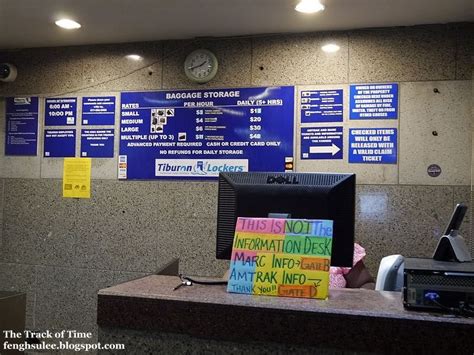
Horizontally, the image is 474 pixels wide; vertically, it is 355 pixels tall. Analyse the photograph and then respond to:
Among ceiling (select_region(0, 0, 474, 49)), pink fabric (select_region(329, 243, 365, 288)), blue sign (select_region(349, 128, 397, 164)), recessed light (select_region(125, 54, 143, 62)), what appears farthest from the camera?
recessed light (select_region(125, 54, 143, 62))

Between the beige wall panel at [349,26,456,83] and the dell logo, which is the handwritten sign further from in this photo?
the beige wall panel at [349,26,456,83]

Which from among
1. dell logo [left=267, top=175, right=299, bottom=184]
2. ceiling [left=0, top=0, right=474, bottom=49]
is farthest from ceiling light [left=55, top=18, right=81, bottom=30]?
dell logo [left=267, top=175, right=299, bottom=184]

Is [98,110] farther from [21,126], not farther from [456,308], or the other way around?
[456,308]

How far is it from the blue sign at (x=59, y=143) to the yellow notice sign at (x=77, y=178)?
8cm

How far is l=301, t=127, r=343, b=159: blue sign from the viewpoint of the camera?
3.30m

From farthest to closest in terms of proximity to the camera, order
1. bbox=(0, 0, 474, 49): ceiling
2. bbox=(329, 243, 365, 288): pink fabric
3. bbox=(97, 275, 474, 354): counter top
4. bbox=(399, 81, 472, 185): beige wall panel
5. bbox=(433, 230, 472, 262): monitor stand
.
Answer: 1. bbox=(399, 81, 472, 185): beige wall panel
2. bbox=(0, 0, 474, 49): ceiling
3. bbox=(329, 243, 365, 288): pink fabric
4. bbox=(433, 230, 472, 262): monitor stand
5. bbox=(97, 275, 474, 354): counter top

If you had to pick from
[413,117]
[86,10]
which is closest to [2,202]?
[86,10]

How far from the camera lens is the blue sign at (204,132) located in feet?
11.2

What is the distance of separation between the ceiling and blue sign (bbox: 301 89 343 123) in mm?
454

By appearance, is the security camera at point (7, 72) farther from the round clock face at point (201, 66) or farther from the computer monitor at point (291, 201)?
the computer monitor at point (291, 201)

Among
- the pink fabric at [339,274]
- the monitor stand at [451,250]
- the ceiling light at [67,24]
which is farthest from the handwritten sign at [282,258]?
the ceiling light at [67,24]

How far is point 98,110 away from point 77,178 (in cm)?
58

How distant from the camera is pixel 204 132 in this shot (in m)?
3.58

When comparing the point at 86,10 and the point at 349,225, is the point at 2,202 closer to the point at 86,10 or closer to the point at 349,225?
the point at 86,10
